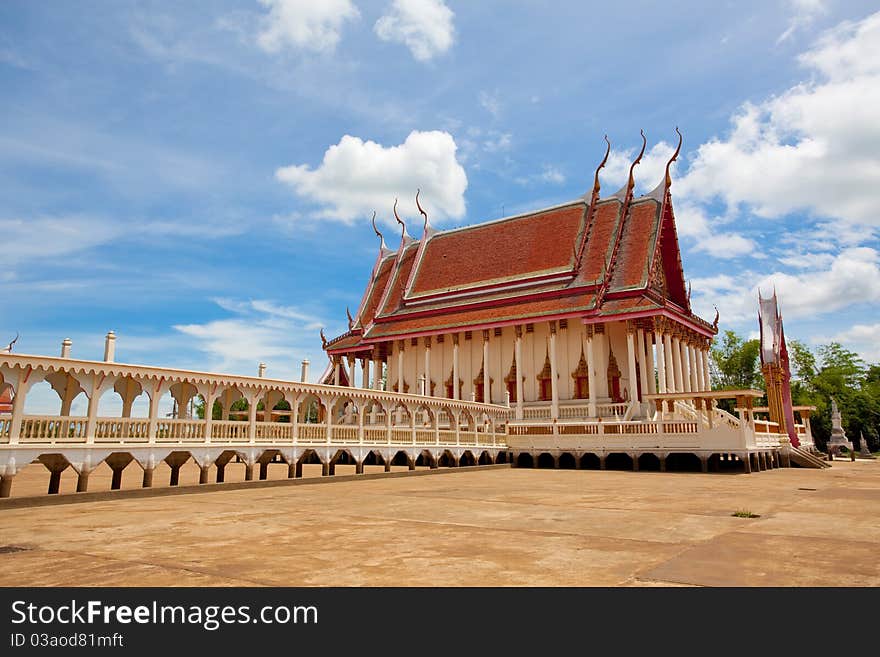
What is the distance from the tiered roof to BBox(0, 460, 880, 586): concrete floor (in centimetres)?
1781

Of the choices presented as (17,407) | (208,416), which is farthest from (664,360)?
(17,407)

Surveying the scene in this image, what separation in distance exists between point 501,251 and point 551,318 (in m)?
7.59

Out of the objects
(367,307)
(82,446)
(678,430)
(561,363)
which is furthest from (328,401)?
(367,307)

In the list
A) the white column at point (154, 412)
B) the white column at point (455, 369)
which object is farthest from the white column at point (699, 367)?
the white column at point (154, 412)

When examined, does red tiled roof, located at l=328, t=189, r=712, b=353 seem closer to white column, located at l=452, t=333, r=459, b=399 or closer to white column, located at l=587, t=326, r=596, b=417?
white column, located at l=452, t=333, r=459, b=399

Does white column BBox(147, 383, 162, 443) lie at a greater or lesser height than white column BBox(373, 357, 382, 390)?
lesser

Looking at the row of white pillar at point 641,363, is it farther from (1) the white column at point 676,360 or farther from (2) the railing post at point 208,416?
(2) the railing post at point 208,416

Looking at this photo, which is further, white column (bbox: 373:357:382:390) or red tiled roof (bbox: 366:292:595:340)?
white column (bbox: 373:357:382:390)

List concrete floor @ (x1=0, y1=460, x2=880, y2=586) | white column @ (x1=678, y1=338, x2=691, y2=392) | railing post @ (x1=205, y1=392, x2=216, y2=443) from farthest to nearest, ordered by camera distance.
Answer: white column @ (x1=678, y1=338, x2=691, y2=392) → railing post @ (x1=205, y1=392, x2=216, y2=443) → concrete floor @ (x1=0, y1=460, x2=880, y2=586)

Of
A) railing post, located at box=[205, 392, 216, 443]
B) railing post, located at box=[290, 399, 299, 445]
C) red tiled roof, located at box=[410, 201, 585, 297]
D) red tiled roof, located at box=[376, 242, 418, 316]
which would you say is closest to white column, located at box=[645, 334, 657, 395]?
red tiled roof, located at box=[410, 201, 585, 297]

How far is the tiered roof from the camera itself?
27578 mm

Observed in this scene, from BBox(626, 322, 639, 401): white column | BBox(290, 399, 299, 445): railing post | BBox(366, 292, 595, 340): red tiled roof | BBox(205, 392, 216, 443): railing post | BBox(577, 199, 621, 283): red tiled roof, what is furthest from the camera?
BBox(577, 199, 621, 283): red tiled roof

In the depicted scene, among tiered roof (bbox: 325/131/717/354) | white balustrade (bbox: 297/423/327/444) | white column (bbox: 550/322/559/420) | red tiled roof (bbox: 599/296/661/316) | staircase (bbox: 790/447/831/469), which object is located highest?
tiered roof (bbox: 325/131/717/354)

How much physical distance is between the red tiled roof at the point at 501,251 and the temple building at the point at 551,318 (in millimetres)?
78
